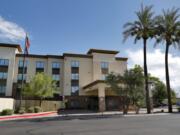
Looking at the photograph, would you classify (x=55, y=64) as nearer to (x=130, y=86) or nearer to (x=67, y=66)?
(x=67, y=66)

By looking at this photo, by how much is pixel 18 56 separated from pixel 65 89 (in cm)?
1273

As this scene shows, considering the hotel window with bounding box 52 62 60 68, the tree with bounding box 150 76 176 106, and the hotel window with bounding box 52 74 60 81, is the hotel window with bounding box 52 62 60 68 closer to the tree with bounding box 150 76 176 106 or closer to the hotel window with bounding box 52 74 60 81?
the hotel window with bounding box 52 74 60 81

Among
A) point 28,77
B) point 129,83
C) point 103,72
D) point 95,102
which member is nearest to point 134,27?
point 129,83

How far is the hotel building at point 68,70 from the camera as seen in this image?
45.2m

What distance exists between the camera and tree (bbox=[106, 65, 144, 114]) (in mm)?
30797

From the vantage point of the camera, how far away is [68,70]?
48062 millimetres

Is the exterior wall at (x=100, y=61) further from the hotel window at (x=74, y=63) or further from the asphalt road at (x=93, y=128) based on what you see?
the asphalt road at (x=93, y=128)

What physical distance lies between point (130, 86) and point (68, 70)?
2036cm

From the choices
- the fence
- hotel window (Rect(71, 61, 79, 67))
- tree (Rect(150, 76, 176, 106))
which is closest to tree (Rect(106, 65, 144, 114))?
the fence

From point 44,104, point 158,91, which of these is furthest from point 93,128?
point 158,91

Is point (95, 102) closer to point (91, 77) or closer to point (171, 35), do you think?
point (91, 77)

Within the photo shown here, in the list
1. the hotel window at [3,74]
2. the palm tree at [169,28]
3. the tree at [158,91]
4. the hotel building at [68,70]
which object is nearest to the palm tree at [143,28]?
the palm tree at [169,28]

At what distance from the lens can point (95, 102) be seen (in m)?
47.8

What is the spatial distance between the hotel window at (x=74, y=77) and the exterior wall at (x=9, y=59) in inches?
512
